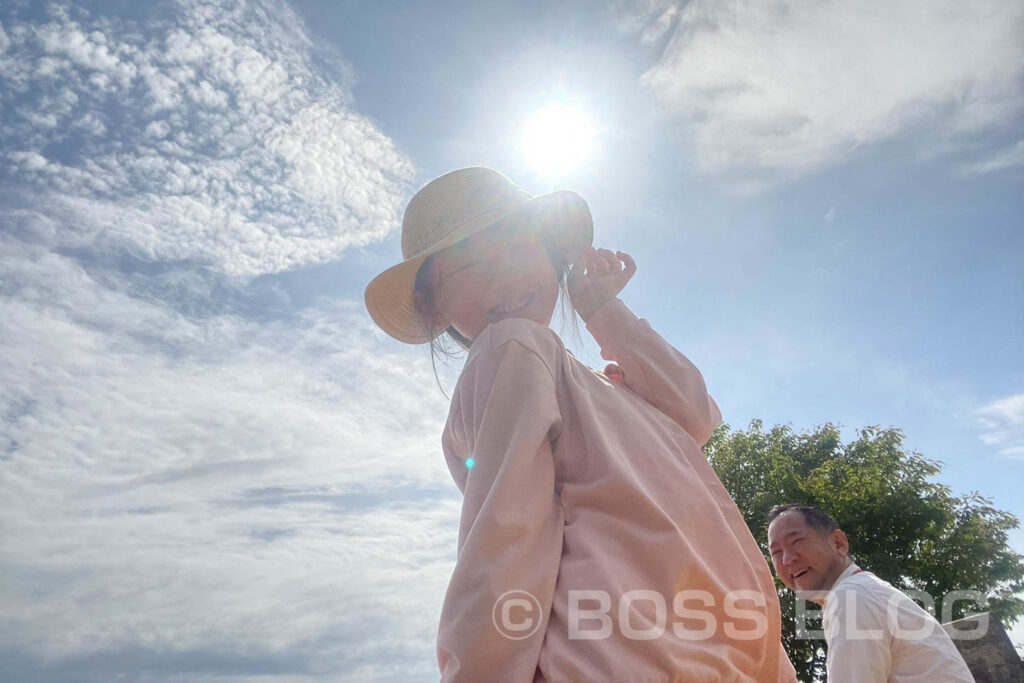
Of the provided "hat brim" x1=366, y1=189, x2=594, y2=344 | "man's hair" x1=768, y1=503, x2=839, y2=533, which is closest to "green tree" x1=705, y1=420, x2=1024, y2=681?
"man's hair" x1=768, y1=503, x2=839, y2=533

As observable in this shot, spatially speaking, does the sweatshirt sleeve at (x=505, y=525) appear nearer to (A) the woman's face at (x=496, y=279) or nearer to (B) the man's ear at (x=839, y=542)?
(A) the woman's face at (x=496, y=279)

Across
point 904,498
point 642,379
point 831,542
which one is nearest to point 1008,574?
point 904,498

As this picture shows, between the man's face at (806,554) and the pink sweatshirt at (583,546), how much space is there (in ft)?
10.3

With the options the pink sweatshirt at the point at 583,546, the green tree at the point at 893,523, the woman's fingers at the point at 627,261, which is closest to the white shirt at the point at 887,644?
the pink sweatshirt at the point at 583,546

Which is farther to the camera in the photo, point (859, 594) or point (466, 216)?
point (859, 594)

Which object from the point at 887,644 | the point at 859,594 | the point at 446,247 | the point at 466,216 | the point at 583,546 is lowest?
the point at 887,644

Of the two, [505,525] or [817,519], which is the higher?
[817,519]

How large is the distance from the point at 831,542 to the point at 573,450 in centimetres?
377

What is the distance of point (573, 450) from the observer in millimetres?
1509

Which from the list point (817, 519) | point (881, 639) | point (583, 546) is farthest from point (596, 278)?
point (817, 519)

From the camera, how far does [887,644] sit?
11.0 feet

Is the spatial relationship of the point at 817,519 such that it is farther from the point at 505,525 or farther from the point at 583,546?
the point at 505,525

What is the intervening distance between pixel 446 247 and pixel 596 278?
49cm

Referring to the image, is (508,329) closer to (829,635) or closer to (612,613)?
(612,613)
